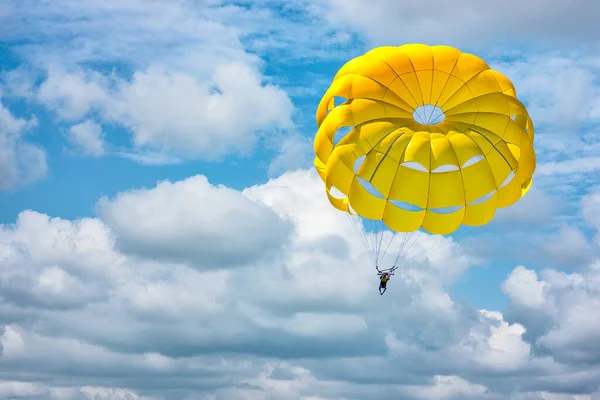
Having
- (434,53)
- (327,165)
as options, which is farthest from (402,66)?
(327,165)

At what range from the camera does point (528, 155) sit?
70125 millimetres

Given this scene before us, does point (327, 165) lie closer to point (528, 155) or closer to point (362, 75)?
point (362, 75)

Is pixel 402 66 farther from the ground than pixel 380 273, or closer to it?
Answer: farther from the ground

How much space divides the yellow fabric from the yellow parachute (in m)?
0.05

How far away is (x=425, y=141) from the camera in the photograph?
69750mm

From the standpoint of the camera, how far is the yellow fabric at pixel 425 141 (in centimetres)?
6988

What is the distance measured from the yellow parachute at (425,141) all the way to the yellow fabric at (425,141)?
0.05 m

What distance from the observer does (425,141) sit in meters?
69.8

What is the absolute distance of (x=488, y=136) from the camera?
2753 inches

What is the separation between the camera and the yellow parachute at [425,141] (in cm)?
6988

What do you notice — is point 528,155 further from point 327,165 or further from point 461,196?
point 327,165

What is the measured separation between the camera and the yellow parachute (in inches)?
2751

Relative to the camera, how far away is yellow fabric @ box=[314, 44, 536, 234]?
69.9 m

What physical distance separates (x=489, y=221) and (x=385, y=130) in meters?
6.84
